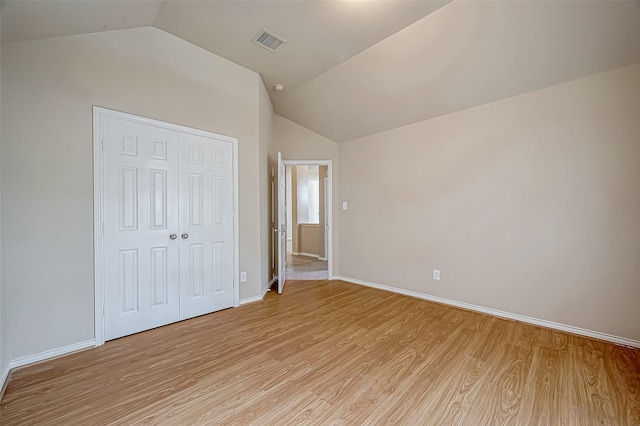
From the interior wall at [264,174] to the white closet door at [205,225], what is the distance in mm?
499

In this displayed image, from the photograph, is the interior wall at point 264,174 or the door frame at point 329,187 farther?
the door frame at point 329,187

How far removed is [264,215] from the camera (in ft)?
12.6

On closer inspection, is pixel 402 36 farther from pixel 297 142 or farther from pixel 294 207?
pixel 294 207

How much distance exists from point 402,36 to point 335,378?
3.12 m

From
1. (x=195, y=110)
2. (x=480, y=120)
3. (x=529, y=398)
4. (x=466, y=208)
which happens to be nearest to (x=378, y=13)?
(x=480, y=120)

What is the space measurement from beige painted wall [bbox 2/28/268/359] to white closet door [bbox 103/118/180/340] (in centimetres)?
15

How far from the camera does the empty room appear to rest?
1.80 meters

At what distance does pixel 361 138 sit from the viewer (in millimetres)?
4426

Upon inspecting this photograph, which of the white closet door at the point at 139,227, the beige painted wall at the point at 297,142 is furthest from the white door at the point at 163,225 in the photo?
the beige painted wall at the point at 297,142

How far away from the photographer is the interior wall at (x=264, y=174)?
3.64 metres

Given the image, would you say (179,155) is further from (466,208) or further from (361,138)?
(466,208)

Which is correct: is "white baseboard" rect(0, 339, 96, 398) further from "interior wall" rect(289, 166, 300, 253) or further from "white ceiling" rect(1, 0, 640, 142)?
"interior wall" rect(289, 166, 300, 253)

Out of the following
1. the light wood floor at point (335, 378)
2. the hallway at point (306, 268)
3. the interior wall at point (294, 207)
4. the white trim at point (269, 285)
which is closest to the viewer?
the light wood floor at point (335, 378)

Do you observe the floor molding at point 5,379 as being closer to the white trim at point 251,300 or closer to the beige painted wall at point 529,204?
the white trim at point 251,300
